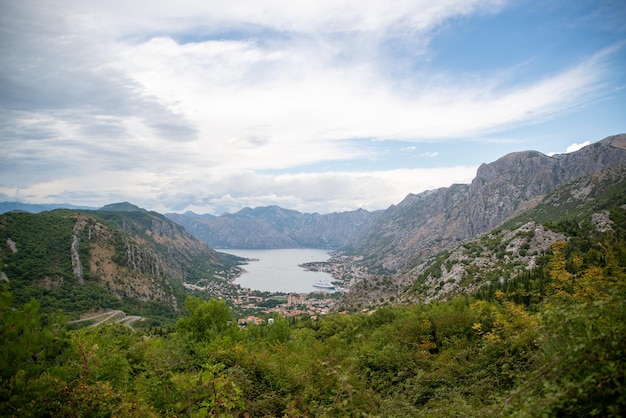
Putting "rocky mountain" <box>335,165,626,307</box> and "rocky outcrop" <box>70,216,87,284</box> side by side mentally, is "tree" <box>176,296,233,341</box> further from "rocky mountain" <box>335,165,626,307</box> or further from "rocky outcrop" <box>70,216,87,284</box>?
"rocky outcrop" <box>70,216,87,284</box>

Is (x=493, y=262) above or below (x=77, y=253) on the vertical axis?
below

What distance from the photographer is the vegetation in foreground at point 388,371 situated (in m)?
3.86

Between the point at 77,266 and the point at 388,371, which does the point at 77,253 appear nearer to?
the point at 77,266

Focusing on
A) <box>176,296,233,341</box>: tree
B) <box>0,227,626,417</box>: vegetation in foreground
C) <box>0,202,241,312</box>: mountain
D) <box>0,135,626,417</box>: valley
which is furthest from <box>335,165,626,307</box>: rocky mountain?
<box>0,202,241,312</box>: mountain

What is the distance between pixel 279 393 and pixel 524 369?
302 inches

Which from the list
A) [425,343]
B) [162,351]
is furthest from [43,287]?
[425,343]

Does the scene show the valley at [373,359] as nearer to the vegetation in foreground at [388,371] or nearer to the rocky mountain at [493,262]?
the vegetation in foreground at [388,371]

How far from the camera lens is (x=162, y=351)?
12.2 metres

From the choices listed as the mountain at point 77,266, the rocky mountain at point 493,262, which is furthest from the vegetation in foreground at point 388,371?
the mountain at point 77,266

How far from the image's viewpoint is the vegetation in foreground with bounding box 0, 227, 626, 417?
3.86 meters

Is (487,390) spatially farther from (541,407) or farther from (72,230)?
(72,230)

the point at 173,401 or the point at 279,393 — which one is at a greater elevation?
the point at 173,401

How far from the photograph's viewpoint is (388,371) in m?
13.2

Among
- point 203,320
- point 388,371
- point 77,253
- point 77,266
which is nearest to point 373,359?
point 388,371
